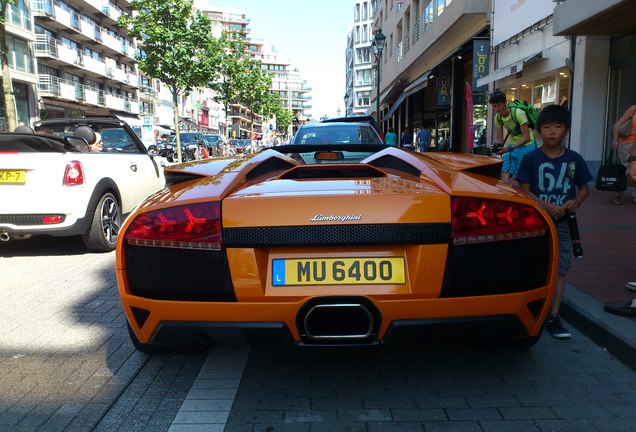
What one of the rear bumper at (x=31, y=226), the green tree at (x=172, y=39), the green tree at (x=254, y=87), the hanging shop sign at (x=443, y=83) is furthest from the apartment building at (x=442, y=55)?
the green tree at (x=254, y=87)

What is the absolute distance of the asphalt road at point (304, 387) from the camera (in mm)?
2260

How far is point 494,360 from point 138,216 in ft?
6.89

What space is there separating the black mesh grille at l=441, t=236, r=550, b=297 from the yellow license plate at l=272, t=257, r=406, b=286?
0.76 feet

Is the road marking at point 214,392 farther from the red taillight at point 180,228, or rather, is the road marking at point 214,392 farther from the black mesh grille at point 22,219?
the black mesh grille at point 22,219

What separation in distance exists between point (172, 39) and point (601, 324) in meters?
26.0

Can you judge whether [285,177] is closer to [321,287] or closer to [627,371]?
[321,287]

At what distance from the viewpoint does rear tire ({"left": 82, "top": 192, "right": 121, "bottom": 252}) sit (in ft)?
18.9

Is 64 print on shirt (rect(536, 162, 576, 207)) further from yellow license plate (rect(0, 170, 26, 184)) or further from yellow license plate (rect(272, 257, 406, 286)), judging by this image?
yellow license plate (rect(0, 170, 26, 184))

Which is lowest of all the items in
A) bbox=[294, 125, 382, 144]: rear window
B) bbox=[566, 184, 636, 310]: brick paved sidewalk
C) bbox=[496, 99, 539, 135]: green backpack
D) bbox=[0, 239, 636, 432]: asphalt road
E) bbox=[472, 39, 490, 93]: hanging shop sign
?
bbox=[0, 239, 636, 432]: asphalt road

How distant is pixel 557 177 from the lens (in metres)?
3.31

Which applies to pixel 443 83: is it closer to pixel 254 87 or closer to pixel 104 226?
pixel 104 226

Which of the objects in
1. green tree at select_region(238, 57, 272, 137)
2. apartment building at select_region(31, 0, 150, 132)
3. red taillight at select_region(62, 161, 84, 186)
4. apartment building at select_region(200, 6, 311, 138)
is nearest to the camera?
red taillight at select_region(62, 161, 84, 186)

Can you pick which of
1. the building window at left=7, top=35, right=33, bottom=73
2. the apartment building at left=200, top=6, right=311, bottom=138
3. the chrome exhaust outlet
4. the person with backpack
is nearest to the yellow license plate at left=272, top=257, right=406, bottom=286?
the chrome exhaust outlet

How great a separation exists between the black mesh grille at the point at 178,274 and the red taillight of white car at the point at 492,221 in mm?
1023
